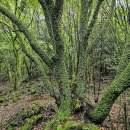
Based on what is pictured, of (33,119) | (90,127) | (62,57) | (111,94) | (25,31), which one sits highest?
(25,31)

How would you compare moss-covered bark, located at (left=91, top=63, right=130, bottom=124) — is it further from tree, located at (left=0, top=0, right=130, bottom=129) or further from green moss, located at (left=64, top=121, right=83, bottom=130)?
green moss, located at (left=64, top=121, right=83, bottom=130)

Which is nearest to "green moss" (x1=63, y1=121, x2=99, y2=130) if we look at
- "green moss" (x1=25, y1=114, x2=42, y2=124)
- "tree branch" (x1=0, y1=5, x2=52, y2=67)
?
"tree branch" (x1=0, y1=5, x2=52, y2=67)

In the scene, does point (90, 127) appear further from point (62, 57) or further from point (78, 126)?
point (62, 57)

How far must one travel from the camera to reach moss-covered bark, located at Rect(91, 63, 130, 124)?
5.86m

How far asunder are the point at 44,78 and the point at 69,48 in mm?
6962

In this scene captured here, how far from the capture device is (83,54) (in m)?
7.75

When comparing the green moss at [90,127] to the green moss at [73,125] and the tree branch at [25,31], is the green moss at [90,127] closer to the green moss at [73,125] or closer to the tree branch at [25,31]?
the green moss at [73,125]

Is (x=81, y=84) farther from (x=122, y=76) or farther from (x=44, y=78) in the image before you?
(x=122, y=76)

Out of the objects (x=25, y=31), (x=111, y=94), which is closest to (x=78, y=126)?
(x=111, y=94)

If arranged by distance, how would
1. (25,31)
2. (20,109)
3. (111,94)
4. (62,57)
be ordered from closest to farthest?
(111,94) < (62,57) < (25,31) < (20,109)

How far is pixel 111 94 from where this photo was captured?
20.2 ft

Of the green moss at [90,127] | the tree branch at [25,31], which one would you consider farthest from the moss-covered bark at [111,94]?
the tree branch at [25,31]

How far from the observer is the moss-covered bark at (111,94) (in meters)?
5.86

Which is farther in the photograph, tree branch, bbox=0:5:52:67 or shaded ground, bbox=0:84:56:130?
shaded ground, bbox=0:84:56:130
